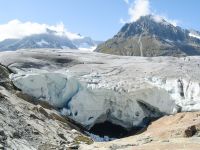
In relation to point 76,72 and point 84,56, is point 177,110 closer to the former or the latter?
point 76,72

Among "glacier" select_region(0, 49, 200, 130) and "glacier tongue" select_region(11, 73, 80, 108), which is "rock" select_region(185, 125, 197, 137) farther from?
"glacier tongue" select_region(11, 73, 80, 108)

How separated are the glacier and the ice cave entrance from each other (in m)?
0.46

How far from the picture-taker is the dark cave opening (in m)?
54.2

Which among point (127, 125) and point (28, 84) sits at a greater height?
point (28, 84)

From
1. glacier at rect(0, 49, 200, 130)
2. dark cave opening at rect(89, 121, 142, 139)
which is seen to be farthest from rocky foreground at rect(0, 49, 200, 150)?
dark cave opening at rect(89, 121, 142, 139)

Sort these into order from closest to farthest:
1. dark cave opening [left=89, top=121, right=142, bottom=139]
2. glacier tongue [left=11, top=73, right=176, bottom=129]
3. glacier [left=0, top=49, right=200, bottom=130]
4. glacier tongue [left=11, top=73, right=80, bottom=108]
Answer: glacier tongue [left=11, top=73, right=80, bottom=108], dark cave opening [left=89, top=121, right=142, bottom=139], glacier [left=0, top=49, right=200, bottom=130], glacier tongue [left=11, top=73, right=176, bottom=129]

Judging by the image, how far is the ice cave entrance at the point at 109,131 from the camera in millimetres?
53875

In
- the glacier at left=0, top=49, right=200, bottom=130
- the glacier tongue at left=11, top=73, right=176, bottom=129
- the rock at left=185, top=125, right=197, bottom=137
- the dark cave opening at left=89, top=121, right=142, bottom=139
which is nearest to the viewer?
the rock at left=185, top=125, right=197, bottom=137

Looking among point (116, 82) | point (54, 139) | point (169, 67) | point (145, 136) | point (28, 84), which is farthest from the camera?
point (169, 67)

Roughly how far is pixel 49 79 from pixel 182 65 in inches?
678

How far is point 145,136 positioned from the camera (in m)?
43.6

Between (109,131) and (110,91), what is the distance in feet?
14.2

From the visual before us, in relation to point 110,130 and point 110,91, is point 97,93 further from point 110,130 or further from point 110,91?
point 110,130

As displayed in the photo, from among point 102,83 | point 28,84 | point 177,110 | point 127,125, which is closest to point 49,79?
point 28,84
